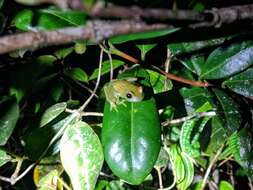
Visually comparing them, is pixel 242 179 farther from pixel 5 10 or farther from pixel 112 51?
pixel 5 10

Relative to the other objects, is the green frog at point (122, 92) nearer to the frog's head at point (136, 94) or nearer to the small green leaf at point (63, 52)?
the frog's head at point (136, 94)

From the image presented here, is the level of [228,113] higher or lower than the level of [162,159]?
higher

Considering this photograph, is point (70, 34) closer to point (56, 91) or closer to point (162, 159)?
point (56, 91)

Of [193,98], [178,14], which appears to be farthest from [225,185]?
[178,14]

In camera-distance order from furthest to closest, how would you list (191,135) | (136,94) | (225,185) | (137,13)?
(225,185) < (191,135) < (136,94) < (137,13)

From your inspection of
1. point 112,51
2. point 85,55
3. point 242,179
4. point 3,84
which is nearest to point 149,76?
point 112,51
